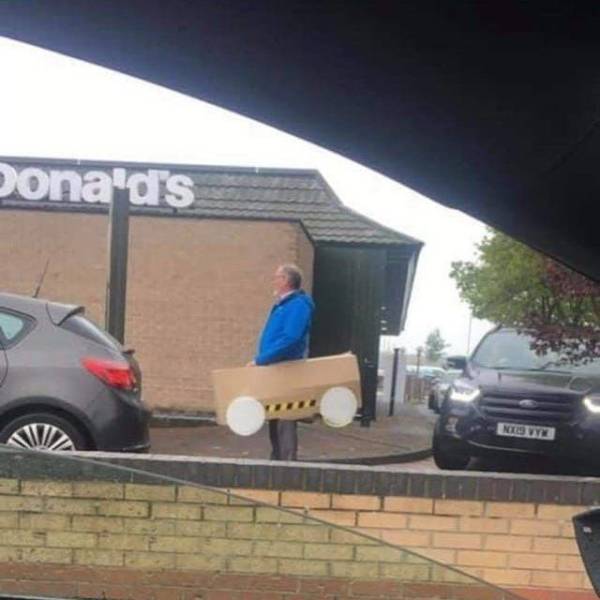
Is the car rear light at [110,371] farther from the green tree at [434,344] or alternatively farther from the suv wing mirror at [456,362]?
the green tree at [434,344]

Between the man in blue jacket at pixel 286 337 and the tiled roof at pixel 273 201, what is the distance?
7.55m

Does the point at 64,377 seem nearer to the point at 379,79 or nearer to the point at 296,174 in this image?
the point at 379,79

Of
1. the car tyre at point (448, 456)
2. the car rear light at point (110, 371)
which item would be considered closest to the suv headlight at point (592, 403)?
the car tyre at point (448, 456)

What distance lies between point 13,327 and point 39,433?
879mm

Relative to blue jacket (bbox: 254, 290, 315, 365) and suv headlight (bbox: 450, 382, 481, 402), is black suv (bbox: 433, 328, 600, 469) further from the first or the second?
blue jacket (bbox: 254, 290, 315, 365)

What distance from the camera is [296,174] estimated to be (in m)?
14.1

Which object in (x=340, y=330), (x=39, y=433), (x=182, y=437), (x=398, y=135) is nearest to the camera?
(x=398, y=135)

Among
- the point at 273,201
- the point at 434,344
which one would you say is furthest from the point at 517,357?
the point at 434,344

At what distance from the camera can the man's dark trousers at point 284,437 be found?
552 cm

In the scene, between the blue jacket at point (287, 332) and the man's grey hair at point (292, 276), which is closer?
the blue jacket at point (287, 332)

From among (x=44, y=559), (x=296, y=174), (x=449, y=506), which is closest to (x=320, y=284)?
(x=296, y=174)

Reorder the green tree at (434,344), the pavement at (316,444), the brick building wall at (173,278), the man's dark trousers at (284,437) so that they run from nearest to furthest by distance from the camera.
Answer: the man's dark trousers at (284,437)
the pavement at (316,444)
the brick building wall at (173,278)
the green tree at (434,344)

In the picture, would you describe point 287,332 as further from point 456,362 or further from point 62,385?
point 456,362

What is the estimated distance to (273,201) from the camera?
1373 centimetres
